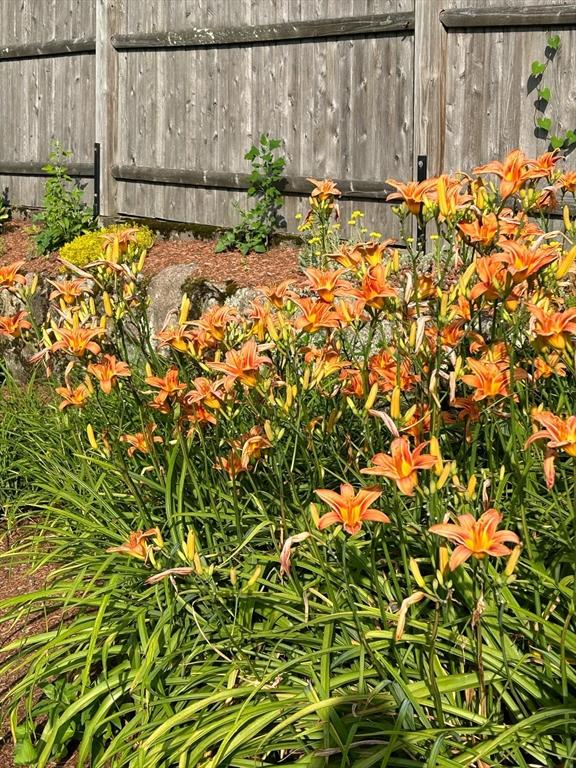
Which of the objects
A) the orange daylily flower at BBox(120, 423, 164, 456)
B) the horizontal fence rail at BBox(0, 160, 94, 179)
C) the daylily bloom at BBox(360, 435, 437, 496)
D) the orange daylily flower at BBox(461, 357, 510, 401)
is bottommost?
the orange daylily flower at BBox(120, 423, 164, 456)

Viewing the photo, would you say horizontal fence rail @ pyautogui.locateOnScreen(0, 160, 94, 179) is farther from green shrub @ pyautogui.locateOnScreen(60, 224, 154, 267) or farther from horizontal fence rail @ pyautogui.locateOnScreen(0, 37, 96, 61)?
green shrub @ pyautogui.locateOnScreen(60, 224, 154, 267)

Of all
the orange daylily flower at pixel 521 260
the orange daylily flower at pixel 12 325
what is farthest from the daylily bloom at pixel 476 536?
the orange daylily flower at pixel 12 325

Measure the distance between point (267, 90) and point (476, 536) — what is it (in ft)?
21.3

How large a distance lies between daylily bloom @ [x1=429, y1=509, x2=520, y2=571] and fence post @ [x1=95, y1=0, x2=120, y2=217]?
7.95 meters

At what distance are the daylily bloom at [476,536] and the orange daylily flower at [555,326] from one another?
1.58 feet

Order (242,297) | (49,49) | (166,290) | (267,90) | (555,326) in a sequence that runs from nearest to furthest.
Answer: (555,326), (242,297), (166,290), (267,90), (49,49)

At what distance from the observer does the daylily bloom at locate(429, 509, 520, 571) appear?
1.95 meters

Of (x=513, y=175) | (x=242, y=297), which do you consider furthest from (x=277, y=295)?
(x=242, y=297)

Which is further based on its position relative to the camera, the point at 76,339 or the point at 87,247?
the point at 87,247

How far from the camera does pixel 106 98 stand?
9.45m

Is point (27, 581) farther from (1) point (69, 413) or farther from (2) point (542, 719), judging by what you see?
(2) point (542, 719)

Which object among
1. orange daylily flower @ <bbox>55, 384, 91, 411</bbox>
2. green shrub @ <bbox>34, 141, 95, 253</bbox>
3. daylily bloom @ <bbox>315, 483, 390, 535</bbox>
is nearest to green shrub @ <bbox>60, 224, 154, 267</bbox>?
green shrub @ <bbox>34, 141, 95, 253</bbox>

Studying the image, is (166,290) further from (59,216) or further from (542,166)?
(542,166)

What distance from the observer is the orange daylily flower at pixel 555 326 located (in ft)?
7.38
